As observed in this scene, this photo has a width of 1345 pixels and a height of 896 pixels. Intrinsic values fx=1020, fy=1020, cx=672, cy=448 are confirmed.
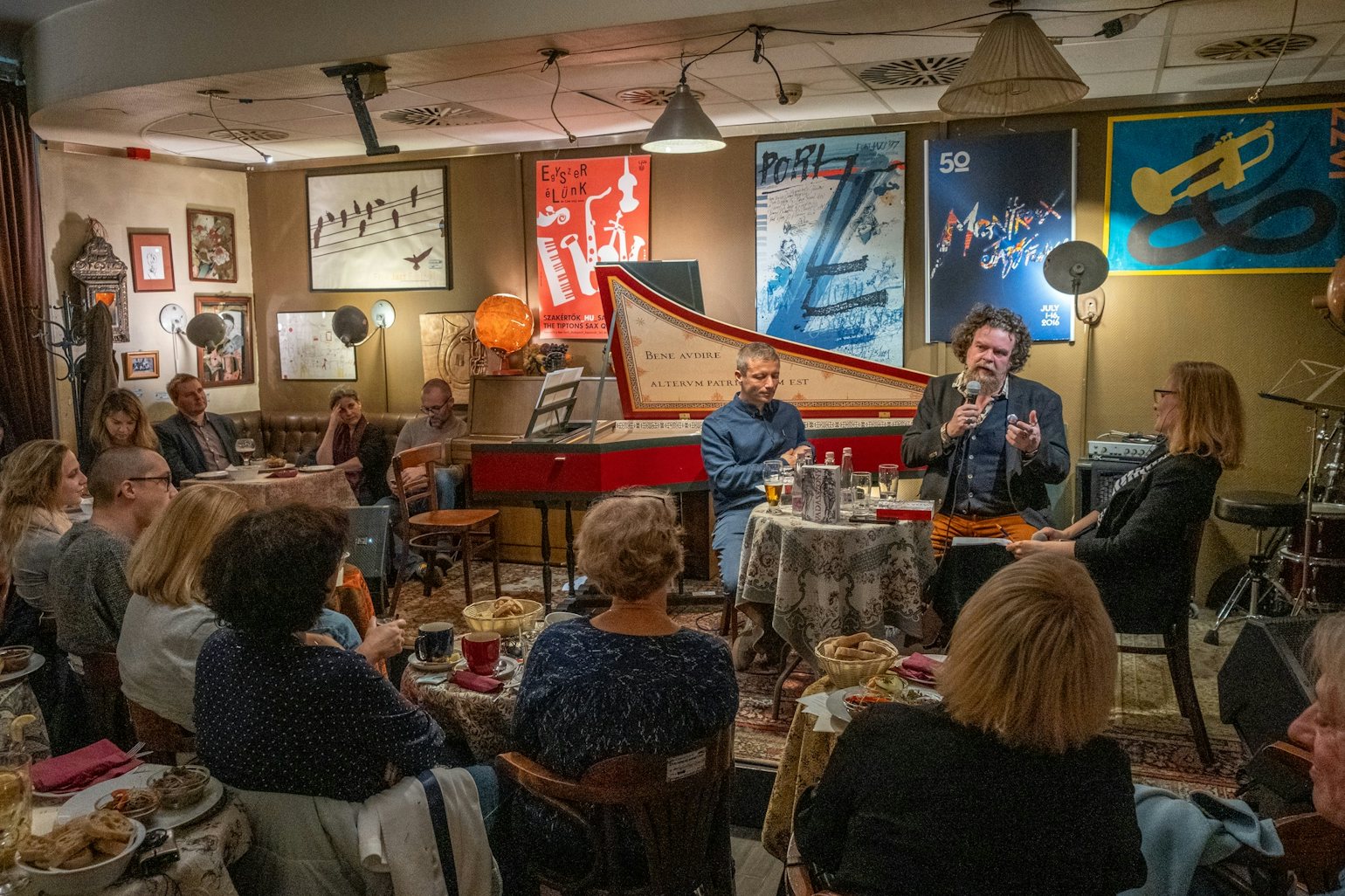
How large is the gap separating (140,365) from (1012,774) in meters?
7.61

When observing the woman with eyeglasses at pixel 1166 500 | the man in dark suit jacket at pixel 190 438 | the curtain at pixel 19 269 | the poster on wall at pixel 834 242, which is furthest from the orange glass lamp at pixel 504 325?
the woman with eyeglasses at pixel 1166 500

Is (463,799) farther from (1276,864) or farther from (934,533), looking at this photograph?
(934,533)

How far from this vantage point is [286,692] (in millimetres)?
1984

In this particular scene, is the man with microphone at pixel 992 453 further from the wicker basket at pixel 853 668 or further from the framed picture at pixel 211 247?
the framed picture at pixel 211 247

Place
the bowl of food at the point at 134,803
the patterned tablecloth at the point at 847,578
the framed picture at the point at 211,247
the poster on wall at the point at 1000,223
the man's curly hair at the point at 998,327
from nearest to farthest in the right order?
the bowl of food at the point at 134,803
the patterned tablecloth at the point at 847,578
the man's curly hair at the point at 998,327
the poster on wall at the point at 1000,223
the framed picture at the point at 211,247

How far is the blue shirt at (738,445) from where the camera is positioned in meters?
4.70

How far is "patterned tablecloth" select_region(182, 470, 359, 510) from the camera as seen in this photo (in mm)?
5332

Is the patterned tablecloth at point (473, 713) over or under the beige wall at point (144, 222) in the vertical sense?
under

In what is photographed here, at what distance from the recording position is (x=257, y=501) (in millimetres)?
5336

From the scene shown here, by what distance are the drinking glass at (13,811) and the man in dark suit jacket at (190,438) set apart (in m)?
4.33

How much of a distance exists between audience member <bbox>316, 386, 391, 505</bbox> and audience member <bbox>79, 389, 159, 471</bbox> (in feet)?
4.69

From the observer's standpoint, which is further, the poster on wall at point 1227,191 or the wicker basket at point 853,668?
the poster on wall at point 1227,191

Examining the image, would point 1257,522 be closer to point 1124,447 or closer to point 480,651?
point 1124,447

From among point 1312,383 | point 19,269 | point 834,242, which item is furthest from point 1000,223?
point 19,269
